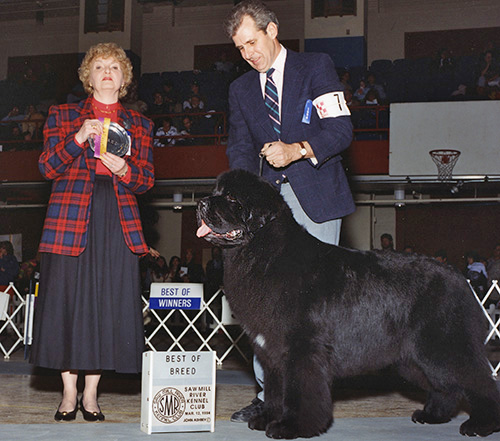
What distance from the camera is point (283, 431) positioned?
235 centimetres

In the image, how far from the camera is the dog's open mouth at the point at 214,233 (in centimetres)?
235

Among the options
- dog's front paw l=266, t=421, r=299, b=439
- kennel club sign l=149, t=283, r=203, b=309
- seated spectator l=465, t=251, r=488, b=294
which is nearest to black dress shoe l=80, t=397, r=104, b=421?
dog's front paw l=266, t=421, r=299, b=439

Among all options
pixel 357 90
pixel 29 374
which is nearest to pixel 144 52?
pixel 357 90

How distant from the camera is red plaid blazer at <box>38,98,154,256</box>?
9.15ft

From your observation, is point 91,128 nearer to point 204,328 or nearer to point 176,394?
point 176,394

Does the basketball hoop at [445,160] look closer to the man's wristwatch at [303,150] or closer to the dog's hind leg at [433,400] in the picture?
the dog's hind leg at [433,400]

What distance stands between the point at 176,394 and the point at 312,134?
1.35 m

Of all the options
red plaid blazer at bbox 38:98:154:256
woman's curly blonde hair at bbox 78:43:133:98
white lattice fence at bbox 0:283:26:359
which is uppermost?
woman's curly blonde hair at bbox 78:43:133:98

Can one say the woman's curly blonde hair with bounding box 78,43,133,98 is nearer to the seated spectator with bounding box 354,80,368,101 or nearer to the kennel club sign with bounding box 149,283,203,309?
the kennel club sign with bounding box 149,283,203,309

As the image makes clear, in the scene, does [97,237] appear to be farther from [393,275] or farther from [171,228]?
[171,228]

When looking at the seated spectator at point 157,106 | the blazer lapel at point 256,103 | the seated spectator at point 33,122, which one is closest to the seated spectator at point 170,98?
the seated spectator at point 157,106

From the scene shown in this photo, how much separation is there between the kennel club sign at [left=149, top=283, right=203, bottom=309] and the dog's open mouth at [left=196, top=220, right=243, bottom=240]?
4.34 meters

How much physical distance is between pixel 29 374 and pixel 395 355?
372cm

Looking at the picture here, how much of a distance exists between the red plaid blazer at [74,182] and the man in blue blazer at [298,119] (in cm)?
54
